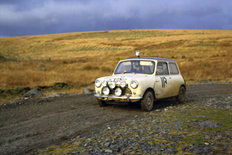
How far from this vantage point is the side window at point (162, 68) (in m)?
8.64

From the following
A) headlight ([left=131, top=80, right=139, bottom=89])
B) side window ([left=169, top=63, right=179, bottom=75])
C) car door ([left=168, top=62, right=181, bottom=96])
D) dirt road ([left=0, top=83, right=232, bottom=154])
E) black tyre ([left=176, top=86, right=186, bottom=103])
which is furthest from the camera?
black tyre ([left=176, top=86, right=186, bottom=103])

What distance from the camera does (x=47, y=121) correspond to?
6652 mm

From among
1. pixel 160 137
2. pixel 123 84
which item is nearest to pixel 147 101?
pixel 123 84

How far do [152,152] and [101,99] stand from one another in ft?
14.0

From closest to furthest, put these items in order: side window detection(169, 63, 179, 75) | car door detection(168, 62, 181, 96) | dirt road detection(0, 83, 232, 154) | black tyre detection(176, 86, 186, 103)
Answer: dirt road detection(0, 83, 232, 154), car door detection(168, 62, 181, 96), side window detection(169, 63, 179, 75), black tyre detection(176, 86, 186, 103)

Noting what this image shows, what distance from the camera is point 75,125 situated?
243 inches

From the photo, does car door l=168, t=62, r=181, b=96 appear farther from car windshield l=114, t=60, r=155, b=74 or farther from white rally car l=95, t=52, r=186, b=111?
car windshield l=114, t=60, r=155, b=74

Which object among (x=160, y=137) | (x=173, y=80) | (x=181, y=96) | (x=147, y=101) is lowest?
(x=160, y=137)

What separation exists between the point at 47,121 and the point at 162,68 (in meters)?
4.61

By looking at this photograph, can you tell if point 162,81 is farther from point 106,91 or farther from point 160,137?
point 160,137

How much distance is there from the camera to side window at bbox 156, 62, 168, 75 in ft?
28.4

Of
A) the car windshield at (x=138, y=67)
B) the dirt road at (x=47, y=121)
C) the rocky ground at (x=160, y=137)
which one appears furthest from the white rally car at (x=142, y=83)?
the rocky ground at (x=160, y=137)

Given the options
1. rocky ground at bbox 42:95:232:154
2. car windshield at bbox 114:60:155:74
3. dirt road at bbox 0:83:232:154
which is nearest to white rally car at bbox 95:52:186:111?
car windshield at bbox 114:60:155:74

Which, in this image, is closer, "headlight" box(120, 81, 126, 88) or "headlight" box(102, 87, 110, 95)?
"headlight" box(120, 81, 126, 88)
